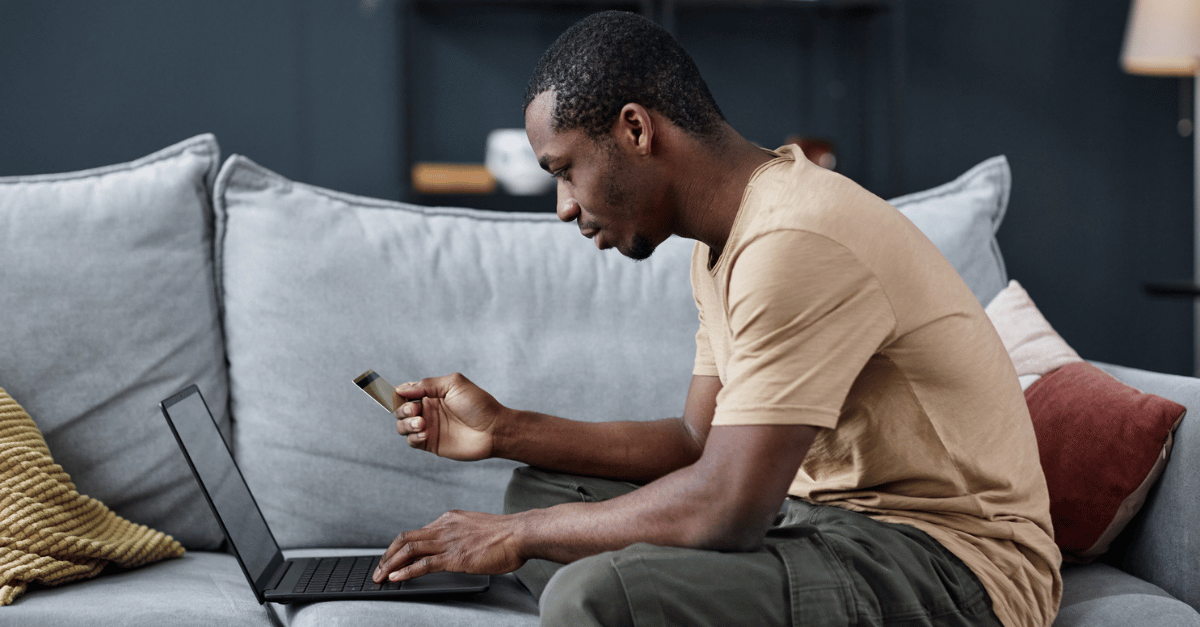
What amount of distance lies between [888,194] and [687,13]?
0.85 meters

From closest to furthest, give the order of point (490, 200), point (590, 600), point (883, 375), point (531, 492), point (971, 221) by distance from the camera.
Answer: point (590, 600), point (883, 375), point (531, 492), point (971, 221), point (490, 200)

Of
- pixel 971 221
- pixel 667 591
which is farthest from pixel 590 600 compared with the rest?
pixel 971 221

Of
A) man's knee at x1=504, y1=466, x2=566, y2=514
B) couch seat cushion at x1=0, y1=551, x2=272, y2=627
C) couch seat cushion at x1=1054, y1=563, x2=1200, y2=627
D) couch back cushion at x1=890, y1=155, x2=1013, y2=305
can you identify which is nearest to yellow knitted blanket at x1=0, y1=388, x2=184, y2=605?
couch seat cushion at x1=0, y1=551, x2=272, y2=627

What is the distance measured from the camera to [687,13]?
295 centimetres

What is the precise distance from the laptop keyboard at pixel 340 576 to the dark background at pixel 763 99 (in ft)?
5.37

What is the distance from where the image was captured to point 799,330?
840 mm

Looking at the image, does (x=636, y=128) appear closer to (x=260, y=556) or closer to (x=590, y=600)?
(x=590, y=600)

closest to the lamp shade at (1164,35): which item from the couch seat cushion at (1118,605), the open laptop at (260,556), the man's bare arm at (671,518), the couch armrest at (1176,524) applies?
the couch armrest at (1176,524)

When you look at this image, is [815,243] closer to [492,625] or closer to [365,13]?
[492,625]

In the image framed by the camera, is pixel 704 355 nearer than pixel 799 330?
No

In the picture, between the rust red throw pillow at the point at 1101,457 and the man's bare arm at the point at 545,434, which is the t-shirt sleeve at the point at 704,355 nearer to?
the man's bare arm at the point at 545,434

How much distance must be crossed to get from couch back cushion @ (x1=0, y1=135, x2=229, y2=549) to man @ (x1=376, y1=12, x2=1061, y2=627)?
472 millimetres

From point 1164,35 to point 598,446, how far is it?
7.63 feet

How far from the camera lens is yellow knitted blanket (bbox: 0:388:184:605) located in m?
1.06
